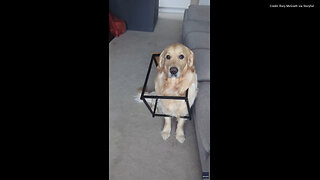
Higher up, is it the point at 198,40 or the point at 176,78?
the point at 198,40

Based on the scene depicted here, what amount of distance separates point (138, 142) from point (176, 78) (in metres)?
0.53

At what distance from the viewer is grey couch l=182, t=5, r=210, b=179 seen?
1327 millimetres

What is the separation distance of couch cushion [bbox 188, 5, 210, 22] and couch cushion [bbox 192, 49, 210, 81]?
76 cm

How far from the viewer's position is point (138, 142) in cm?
165

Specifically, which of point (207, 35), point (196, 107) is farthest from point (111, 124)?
point (207, 35)

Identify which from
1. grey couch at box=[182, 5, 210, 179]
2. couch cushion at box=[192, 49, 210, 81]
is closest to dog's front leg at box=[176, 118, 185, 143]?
grey couch at box=[182, 5, 210, 179]

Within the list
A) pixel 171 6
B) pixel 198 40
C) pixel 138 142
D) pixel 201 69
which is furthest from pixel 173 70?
pixel 171 6

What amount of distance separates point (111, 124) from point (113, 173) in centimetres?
43

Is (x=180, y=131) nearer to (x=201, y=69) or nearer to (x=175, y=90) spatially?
(x=175, y=90)

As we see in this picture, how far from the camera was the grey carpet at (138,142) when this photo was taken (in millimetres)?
1466

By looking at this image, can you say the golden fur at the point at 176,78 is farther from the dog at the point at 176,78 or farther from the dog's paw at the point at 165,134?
the dog's paw at the point at 165,134
